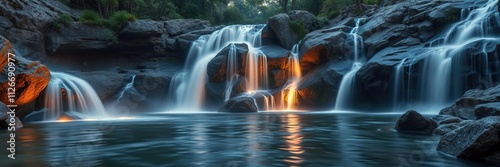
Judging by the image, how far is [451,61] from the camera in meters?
16.6

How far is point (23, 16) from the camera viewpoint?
22062 millimetres

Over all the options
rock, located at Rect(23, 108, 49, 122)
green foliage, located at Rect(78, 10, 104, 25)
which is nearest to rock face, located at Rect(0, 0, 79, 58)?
green foliage, located at Rect(78, 10, 104, 25)

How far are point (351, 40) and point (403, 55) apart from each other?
192 inches

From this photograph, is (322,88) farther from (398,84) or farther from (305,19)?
(305,19)

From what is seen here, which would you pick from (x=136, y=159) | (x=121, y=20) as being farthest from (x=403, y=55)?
(x=121, y=20)

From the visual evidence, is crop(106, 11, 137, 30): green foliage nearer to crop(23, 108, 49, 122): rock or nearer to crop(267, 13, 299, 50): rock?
crop(267, 13, 299, 50): rock

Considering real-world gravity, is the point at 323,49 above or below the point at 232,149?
above

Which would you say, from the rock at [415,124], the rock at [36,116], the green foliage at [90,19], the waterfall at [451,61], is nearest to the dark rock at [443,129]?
the rock at [415,124]

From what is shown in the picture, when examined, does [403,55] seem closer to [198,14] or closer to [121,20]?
[121,20]

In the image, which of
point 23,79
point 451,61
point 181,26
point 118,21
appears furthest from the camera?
point 181,26

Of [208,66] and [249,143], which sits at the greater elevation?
[208,66]

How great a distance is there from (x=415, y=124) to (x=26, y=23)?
Answer: 2157 cm

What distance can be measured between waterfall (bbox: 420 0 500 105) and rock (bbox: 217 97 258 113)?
7.97 m

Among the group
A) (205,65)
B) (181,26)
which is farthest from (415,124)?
(181,26)
